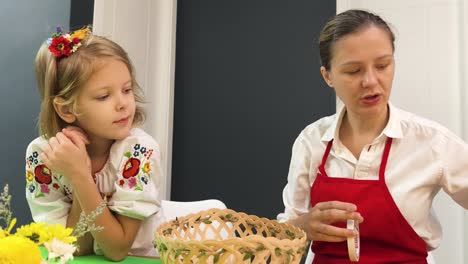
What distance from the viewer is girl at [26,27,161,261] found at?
3.57 ft

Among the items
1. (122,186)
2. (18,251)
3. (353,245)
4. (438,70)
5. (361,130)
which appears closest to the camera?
(18,251)

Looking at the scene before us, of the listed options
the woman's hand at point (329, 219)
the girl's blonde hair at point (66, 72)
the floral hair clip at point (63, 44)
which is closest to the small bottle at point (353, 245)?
the woman's hand at point (329, 219)

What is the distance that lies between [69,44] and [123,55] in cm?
13

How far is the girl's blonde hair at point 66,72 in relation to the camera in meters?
1.15

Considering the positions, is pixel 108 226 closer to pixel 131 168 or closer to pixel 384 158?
pixel 131 168

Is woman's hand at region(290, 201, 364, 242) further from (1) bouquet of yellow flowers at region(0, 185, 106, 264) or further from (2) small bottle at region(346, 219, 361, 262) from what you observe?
(1) bouquet of yellow flowers at region(0, 185, 106, 264)

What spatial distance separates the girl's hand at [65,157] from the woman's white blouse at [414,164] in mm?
538

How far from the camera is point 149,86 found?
2809mm

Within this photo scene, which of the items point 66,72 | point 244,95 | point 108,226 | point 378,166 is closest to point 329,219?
point 378,166

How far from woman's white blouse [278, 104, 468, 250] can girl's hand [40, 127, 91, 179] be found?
A: 1.77 ft

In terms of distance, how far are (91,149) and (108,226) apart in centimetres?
28

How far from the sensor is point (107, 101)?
3.78ft

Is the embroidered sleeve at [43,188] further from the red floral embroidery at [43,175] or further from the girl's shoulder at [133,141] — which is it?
the girl's shoulder at [133,141]

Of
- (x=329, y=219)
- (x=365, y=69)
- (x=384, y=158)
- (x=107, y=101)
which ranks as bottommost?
(x=329, y=219)
